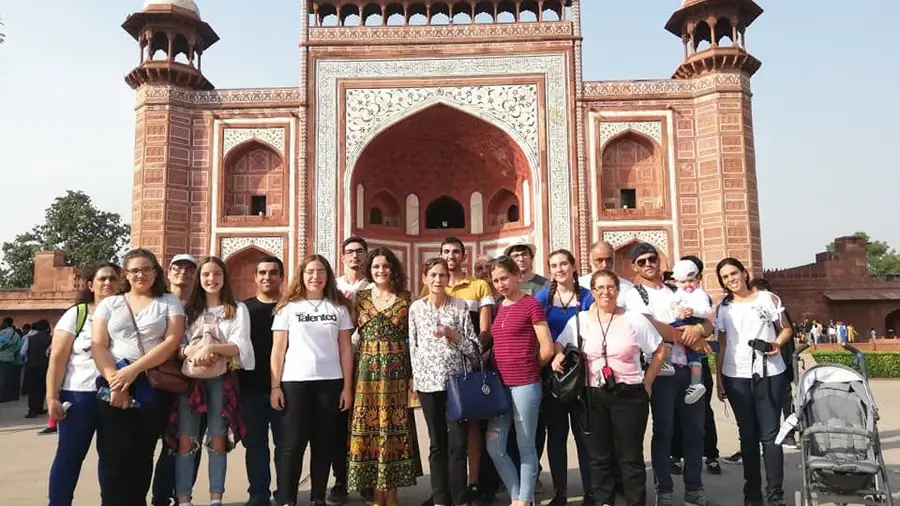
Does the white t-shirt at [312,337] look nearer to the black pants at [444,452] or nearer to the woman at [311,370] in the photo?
the woman at [311,370]

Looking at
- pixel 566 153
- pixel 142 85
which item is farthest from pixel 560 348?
pixel 142 85

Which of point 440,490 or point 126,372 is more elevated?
point 126,372

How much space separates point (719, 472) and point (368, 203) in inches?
600

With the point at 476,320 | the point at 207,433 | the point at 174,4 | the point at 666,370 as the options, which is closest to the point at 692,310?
the point at 666,370

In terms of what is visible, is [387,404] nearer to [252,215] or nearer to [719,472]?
[719,472]

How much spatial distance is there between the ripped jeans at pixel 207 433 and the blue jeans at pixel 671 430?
2.65 meters

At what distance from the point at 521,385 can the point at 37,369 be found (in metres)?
8.02

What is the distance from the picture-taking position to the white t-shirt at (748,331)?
401 centimetres

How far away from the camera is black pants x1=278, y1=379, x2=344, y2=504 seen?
387cm

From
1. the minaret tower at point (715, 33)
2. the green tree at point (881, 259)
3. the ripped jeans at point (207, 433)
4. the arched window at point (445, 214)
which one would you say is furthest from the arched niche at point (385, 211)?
the green tree at point (881, 259)

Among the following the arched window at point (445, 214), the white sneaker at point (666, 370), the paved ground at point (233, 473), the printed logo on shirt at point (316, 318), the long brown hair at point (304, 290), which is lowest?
the paved ground at point (233, 473)

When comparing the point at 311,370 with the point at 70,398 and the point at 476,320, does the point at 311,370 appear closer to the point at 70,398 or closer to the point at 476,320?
the point at 476,320

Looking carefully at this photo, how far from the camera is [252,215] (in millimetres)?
17359

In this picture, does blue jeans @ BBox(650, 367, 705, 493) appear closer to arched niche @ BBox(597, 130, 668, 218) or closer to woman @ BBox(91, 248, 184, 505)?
woman @ BBox(91, 248, 184, 505)
